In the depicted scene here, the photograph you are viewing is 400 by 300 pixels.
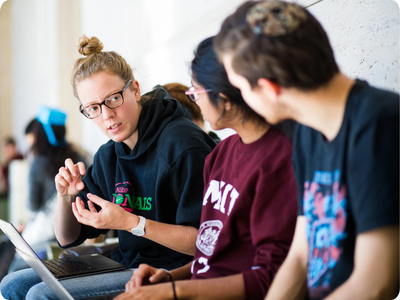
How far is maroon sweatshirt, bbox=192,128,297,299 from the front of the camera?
100cm

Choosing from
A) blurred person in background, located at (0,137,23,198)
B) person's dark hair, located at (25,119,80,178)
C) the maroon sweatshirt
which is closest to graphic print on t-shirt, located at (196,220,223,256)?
the maroon sweatshirt

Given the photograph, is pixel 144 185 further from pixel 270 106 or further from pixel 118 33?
pixel 118 33

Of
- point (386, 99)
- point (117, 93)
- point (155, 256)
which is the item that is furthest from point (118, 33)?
point (386, 99)

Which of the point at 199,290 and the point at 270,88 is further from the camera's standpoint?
the point at 199,290

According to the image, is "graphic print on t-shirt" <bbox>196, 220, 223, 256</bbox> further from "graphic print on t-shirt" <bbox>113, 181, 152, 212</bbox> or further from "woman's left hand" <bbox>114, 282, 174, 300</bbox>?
"graphic print on t-shirt" <bbox>113, 181, 152, 212</bbox>

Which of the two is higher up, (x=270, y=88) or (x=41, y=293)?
(x=270, y=88)

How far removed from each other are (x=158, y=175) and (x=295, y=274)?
72 cm

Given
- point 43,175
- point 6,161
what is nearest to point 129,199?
point 43,175

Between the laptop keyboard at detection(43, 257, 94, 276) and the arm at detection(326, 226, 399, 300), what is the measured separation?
108cm

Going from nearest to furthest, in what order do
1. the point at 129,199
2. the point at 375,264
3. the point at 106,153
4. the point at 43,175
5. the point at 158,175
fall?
the point at 375,264, the point at 158,175, the point at 129,199, the point at 106,153, the point at 43,175

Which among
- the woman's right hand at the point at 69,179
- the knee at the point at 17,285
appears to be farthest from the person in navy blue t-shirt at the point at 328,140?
the knee at the point at 17,285

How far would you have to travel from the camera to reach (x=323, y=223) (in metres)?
0.84

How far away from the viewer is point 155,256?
160cm

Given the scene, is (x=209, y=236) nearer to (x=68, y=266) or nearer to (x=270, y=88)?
(x=270, y=88)
